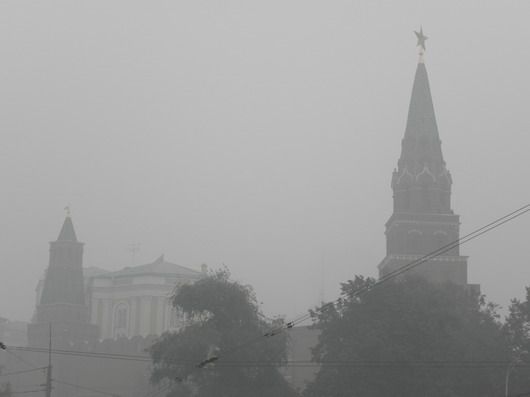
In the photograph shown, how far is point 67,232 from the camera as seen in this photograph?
112438 millimetres

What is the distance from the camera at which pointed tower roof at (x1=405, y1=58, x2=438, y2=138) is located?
93.7 meters

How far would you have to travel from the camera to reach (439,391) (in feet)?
172

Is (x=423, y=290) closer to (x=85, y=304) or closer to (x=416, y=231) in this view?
(x=416, y=231)

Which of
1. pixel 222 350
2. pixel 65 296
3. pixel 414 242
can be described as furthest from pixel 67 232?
pixel 222 350

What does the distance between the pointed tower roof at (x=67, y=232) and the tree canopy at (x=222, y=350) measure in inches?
2132

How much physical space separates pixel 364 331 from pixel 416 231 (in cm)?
3421

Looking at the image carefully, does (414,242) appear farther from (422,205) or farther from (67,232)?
(67,232)

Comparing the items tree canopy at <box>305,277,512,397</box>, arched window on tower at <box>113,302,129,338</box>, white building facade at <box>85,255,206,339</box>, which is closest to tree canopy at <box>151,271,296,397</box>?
tree canopy at <box>305,277,512,397</box>

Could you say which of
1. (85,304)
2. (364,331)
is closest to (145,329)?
(85,304)

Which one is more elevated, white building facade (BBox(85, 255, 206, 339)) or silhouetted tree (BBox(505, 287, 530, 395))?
white building facade (BBox(85, 255, 206, 339))

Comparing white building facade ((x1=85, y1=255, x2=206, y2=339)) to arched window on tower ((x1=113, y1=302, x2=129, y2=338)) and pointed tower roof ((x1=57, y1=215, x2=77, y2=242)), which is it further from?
pointed tower roof ((x1=57, y1=215, x2=77, y2=242))

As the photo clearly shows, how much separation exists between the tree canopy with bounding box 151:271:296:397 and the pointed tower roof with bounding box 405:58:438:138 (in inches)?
1521

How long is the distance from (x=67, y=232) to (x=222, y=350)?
59060 millimetres

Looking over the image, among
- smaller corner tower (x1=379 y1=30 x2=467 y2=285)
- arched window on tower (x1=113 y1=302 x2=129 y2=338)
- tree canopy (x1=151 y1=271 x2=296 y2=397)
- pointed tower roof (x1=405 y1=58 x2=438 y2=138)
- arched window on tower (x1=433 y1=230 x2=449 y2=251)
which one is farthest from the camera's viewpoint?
arched window on tower (x1=113 y1=302 x2=129 y2=338)
